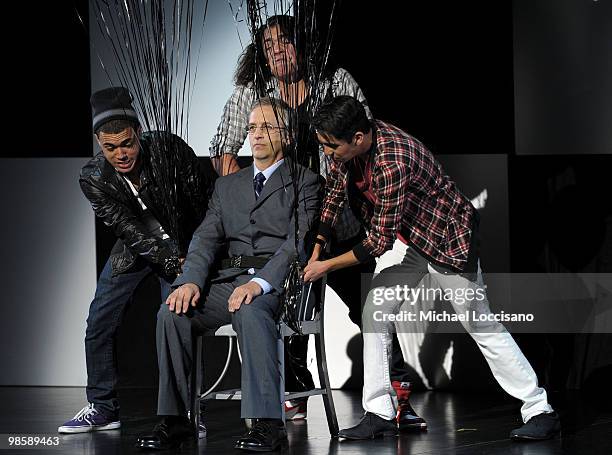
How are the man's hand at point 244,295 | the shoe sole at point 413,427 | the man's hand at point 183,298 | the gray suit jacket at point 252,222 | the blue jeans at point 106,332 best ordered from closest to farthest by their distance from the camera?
the man's hand at point 244,295
the man's hand at point 183,298
the gray suit jacket at point 252,222
the shoe sole at point 413,427
the blue jeans at point 106,332

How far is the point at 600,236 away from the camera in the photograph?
16.7ft

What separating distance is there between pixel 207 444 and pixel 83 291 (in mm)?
2129

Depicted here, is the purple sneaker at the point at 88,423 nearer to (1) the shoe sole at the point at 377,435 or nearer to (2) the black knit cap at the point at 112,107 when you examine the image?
(1) the shoe sole at the point at 377,435

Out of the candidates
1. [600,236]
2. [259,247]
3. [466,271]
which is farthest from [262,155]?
[600,236]

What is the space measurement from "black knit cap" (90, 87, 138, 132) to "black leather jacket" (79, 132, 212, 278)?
4.8 inches

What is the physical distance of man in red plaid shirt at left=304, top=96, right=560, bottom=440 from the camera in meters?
3.58

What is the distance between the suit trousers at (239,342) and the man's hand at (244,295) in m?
0.02

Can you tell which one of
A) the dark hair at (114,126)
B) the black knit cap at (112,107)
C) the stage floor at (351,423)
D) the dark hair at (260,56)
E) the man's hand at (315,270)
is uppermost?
the dark hair at (260,56)

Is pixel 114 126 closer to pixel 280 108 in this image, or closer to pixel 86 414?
pixel 280 108

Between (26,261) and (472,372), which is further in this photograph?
(26,261)

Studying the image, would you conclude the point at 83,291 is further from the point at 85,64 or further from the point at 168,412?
the point at 168,412

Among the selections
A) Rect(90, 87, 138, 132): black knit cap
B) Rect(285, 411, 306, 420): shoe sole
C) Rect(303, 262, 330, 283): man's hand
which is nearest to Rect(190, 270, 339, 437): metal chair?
Rect(303, 262, 330, 283): man's hand

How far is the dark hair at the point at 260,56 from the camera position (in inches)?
148

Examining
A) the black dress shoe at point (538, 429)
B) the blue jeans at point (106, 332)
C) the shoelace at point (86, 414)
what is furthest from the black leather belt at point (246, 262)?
the black dress shoe at point (538, 429)
